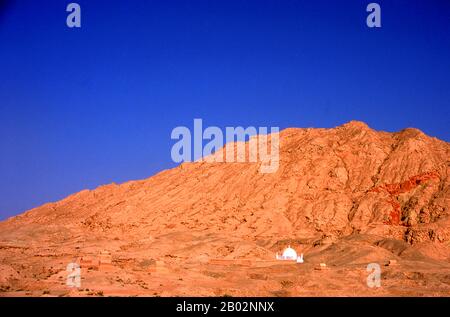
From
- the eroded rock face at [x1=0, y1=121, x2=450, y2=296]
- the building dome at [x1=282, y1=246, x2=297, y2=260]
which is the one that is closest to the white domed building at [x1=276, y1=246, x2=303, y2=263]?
the building dome at [x1=282, y1=246, x2=297, y2=260]

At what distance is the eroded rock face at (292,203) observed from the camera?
226 ft

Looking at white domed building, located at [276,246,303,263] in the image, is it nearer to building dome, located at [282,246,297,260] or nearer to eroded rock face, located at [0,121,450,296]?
building dome, located at [282,246,297,260]

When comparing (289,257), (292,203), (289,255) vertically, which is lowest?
(289,257)

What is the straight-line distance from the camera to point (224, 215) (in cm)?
7900

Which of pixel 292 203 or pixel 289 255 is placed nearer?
pixel 289 255

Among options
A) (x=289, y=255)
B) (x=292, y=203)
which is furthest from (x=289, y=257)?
(x=292, y=203)

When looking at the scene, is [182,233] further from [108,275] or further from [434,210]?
[108,275]

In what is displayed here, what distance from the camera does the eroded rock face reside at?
68.8 m

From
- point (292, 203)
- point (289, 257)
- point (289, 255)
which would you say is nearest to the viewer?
point (289, 257)

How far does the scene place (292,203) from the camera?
258ft

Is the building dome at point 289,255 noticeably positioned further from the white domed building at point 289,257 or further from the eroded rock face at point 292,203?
the eroded rock face at point 292,203

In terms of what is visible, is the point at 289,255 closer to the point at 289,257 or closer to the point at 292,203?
the point at 289,257

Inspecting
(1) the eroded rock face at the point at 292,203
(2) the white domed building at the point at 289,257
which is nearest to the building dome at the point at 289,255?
(2) the white domed building at the point at 289,257

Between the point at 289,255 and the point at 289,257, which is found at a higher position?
the point at 289,255
